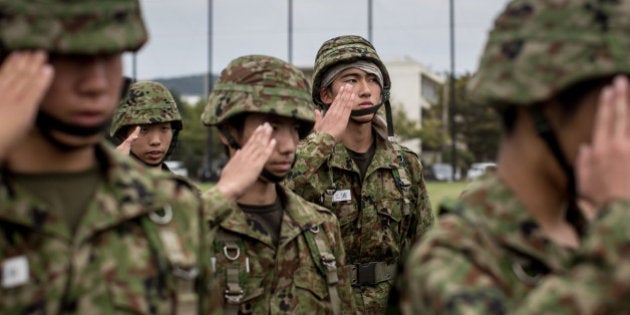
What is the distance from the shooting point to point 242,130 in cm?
518

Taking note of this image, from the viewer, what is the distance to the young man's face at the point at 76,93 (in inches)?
112

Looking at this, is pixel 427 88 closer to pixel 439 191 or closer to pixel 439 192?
pixel 439 191

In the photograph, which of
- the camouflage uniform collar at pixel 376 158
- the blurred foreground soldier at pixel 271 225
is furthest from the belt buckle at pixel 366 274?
the blurred foreground soldier at pixel 271 225

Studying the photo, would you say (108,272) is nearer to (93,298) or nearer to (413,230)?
(93,298)

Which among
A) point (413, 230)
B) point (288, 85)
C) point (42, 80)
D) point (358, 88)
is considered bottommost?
point (413, 230)

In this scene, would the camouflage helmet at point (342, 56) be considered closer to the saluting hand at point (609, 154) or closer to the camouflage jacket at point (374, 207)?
the camouflage jacket at point (374, 207)

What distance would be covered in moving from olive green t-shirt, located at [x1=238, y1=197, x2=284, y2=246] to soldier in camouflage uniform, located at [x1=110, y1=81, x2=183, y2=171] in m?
2.76

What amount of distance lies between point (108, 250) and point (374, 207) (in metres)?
4.37

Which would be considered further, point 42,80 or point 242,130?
point 242,130

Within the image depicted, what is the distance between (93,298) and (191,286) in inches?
12.1

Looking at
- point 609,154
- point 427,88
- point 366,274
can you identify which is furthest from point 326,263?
Answer: point 427,88

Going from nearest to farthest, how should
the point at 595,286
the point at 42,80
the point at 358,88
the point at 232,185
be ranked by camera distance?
the point at 595,286 → the point at 42,80 → the point at 232,185 → the point at 358,88

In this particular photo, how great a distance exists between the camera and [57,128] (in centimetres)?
285

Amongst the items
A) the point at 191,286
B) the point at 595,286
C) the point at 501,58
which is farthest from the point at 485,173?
the point at 191,286
